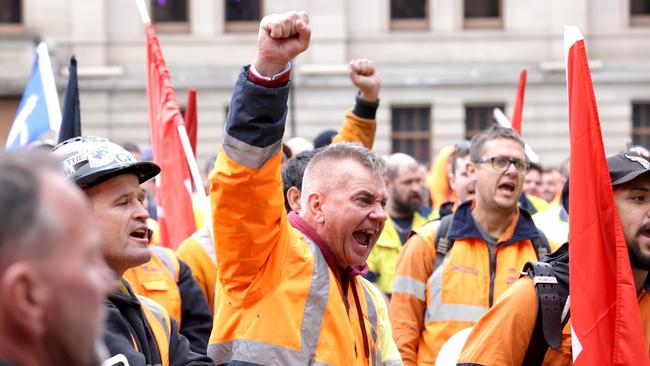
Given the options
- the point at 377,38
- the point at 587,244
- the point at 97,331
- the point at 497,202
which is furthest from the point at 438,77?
the point at 97,331

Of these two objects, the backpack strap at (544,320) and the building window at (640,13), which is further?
the building window at (640,13)

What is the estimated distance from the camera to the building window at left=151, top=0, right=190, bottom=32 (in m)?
28.8

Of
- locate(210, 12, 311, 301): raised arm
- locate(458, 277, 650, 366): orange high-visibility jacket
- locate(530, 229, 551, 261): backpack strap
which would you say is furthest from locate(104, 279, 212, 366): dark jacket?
locate(530, 229, 551, 261): backpack strap

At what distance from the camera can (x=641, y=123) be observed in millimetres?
29359

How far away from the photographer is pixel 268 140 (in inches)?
144

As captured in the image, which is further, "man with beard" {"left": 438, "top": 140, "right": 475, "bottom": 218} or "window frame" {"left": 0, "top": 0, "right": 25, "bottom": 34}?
"window frame" {"left": 0, "top": 0, "right": 25, "bottom": 34}

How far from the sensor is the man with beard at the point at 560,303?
13.6ft

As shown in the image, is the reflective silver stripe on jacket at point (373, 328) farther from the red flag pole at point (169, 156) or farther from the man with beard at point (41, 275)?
the red flag pole at point (169, 156)

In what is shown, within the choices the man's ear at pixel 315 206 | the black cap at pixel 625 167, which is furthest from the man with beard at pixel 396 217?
the man's ear at pixel 315 206

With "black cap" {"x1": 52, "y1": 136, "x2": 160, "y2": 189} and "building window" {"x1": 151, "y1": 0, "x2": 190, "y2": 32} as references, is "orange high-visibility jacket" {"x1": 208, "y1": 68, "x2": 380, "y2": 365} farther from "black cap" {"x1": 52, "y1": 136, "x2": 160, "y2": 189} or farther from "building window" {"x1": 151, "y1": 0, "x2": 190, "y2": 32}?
"building window" {"x1": 151, "y1": 0, "x2": 190, "y2": 32}

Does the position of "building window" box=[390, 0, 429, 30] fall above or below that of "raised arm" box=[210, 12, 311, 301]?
above

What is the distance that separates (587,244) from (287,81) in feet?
4.51

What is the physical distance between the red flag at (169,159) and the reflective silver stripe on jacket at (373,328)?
10.1 ft

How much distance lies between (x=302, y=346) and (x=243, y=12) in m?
25.5
